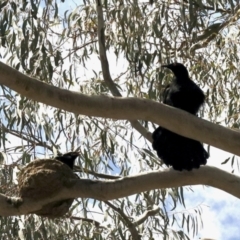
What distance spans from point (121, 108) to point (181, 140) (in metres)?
0.61

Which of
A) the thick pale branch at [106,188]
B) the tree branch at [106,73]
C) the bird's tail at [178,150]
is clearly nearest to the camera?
the thick pale branch at [106,188]

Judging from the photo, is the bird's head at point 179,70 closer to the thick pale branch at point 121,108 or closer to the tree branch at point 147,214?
the thick pale branch at point 121,108

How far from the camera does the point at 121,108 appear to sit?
8.75 feet

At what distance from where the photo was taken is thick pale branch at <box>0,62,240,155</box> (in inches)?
103

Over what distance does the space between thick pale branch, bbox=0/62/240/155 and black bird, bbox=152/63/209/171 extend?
0.35m

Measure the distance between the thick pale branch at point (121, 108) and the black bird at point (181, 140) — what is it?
1.13ft

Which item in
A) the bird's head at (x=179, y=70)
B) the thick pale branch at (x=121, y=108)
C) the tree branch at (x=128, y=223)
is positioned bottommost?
the thick pale branch at (x=121, y=108)

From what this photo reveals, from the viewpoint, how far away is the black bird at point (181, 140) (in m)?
3.10

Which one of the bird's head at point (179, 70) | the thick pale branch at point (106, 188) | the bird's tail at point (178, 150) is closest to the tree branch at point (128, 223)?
the bird's head at point (179, 70)

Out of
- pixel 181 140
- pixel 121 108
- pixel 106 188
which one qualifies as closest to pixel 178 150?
pixel 181 140

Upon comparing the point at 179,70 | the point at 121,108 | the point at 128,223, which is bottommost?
the point at 121,108

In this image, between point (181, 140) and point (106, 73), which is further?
point (106, 73)

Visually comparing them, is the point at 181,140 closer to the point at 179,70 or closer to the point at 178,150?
the point at 178,150

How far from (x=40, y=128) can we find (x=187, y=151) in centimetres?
155
